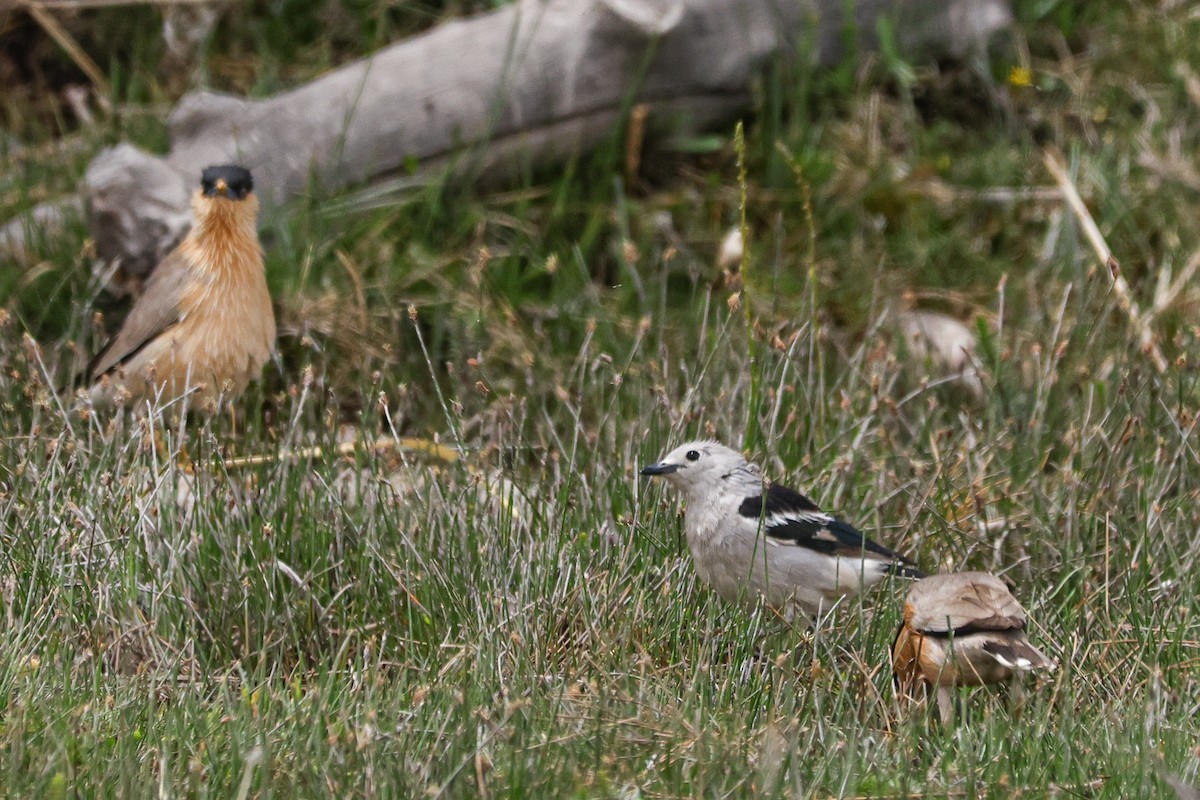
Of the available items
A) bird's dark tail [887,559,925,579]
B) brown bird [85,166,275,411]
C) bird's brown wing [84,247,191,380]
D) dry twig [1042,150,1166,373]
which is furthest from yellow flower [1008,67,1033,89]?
bird's brown wing [84,247,191,380]

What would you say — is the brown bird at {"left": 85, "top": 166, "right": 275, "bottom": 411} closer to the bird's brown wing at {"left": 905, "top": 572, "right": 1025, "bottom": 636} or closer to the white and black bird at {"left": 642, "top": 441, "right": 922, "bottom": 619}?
the white and black bird at {"left": 642, "top": 441, "right": 922, "bottom": 619}

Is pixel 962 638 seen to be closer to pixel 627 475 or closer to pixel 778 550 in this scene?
pixel 778 550

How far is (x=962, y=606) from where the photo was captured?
4.01 m

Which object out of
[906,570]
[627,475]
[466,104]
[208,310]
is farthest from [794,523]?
[466,104]

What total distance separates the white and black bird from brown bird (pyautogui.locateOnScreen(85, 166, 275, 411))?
2.07 m

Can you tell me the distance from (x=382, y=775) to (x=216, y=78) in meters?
5.64

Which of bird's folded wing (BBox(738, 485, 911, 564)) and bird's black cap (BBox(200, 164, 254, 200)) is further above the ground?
bird's black cap (BBox(200, 164, 254, 200))

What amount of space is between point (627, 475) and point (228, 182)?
7.02 ft

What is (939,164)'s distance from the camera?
7738 millimetres

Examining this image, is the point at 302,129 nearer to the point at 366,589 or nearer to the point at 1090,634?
the point at 366,589

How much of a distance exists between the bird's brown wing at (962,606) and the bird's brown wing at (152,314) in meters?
3.25

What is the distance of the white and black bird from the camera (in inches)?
175

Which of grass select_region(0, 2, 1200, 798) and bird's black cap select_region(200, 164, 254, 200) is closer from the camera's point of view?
grass select_region(0, 2, 1200, 798)

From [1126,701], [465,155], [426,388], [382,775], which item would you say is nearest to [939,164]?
[465,155]
